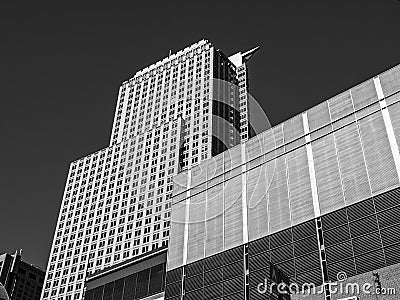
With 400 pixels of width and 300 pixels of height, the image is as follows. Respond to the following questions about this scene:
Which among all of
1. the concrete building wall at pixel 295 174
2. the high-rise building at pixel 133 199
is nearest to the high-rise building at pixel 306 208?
the concrete building wall at pixel 295 174

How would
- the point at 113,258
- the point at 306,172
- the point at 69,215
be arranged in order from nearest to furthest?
the point at 306,172 < the point at 113,258 < the point at 69,215

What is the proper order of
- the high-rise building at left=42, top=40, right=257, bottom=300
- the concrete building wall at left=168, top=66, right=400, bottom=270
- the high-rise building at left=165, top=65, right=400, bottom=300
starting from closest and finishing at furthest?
the high-rise building at left=165, top=65, right=400, bottom=300 < the concrete building wall at left=168, top=66, right=400, bottom=270 < the high-rise building at left=42, top=40, right=257, bottom=300

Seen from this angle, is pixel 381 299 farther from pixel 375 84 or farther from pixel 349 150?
pixel 375 84

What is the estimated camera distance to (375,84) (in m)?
71.1

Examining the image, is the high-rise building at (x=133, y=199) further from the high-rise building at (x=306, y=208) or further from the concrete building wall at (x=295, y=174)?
the high-rise building at (x=306, y=208)

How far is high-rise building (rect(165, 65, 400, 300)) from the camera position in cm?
6159

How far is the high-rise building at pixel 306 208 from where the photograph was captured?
61.6 meters

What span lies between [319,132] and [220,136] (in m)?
112

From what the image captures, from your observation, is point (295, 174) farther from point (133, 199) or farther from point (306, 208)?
point (133, 199)

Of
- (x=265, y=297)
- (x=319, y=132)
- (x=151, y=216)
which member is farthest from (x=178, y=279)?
(x=151, y=216)

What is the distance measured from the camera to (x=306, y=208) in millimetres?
69438

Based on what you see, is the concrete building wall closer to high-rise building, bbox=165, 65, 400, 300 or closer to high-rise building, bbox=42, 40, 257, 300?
high-rise building, bbox=165, 65, 400, 300

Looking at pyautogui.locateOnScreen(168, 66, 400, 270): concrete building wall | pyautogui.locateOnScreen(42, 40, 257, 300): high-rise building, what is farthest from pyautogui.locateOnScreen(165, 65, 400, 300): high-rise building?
pyautogui.locateOnScreen(42, 40, 257, 300): high-rise building

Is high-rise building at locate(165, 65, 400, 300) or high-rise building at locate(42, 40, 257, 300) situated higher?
high-rise building at locate(42, 40, 257, 300)
